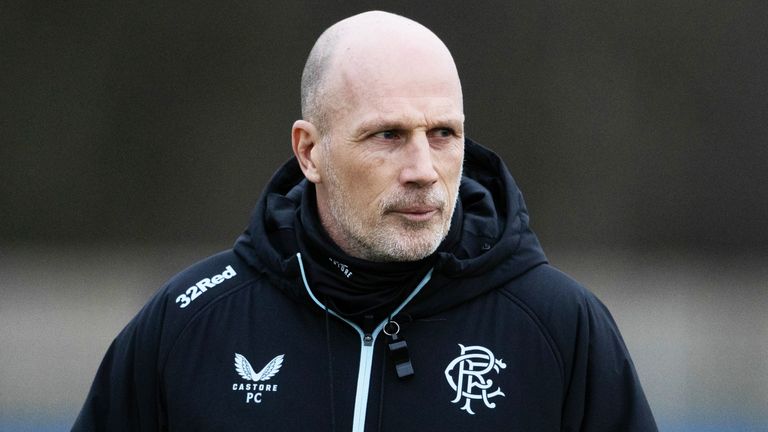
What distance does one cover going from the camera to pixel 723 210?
30.0ft

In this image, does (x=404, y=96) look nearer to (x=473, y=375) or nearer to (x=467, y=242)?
(x=467, y=242)

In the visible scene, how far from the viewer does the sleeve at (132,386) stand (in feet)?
8.64

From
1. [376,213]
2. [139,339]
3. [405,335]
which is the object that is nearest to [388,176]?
[376,213]

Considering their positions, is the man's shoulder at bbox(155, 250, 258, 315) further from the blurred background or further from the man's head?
the blurred background

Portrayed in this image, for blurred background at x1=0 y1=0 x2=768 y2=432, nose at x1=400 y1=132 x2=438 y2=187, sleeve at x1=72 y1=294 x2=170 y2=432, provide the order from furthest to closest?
blurred background at x1=0 y1=0 x2=768 y2=432 → sleeve at x1=72 y1=294 x2=170 y2=432 → nose at x1=400 y1=132 x2=438 y2=187

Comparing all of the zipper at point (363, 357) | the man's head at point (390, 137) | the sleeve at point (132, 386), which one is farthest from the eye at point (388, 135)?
the sleeve at point (132, 386)

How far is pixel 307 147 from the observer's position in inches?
105

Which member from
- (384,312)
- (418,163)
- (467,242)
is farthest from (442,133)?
(384,312)

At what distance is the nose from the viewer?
2.41 m

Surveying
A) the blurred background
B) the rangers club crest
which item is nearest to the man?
the rangers club crest

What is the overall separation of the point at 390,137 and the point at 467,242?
0.28 meters

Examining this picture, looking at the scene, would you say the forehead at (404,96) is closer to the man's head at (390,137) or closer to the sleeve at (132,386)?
the man's head at (390,137)

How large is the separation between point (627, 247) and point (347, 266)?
6.78 m

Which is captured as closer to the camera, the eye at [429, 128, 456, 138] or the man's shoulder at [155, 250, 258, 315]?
the eye at [429, 128, 456, 138]
